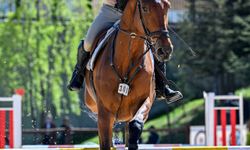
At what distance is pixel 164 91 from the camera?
7668 millimetres

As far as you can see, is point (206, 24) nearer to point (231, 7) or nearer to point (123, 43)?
point (231, 7)

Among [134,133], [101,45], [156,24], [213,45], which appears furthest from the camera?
[213,45]

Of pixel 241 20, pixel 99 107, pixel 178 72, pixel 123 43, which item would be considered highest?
pixel 241 20

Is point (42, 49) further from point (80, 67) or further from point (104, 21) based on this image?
point (104, 21)

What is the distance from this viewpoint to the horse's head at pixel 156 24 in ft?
19.4

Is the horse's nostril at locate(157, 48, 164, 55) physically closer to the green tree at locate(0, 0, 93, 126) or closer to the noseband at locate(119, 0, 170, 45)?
the noseband at locate(119, 0, 170, 45)

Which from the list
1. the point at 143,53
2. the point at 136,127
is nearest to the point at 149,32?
the point at 143,53

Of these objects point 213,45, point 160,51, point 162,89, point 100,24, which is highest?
point 213,45

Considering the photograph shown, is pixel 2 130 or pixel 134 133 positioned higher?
pixel 2 130

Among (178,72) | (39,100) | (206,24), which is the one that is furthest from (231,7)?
(39,100)

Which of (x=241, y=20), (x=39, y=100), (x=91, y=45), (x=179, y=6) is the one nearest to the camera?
(x=91, y=45)

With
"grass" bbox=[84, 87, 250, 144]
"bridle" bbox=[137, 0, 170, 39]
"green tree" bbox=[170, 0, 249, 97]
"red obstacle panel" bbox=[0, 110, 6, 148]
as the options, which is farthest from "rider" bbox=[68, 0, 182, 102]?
"grass" bbox=[84, 87, 250, 144]

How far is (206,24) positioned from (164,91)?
19.5 metres

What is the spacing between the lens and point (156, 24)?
19.9 ft
